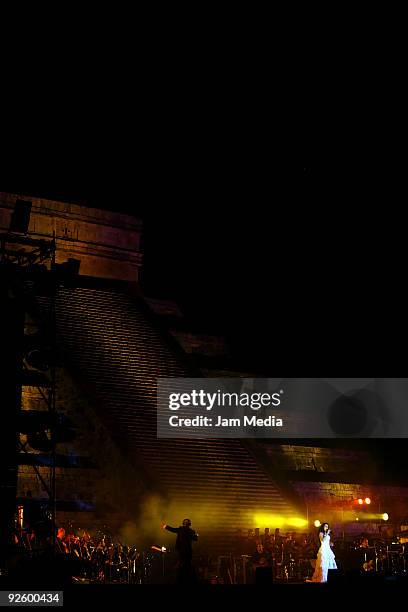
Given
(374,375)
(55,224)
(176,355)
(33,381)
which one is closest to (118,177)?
(55,224)

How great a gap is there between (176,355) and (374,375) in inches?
265

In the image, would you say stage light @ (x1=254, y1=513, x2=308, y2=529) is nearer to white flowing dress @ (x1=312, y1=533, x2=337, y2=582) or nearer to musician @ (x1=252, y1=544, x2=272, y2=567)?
musician @ (x1=252, y1=544, x2=272, y2=567)

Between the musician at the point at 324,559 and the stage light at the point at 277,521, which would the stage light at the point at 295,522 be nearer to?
the stage light at the point at 277,521

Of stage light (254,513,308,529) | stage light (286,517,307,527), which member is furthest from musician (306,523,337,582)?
stage light (286,517,307,527)

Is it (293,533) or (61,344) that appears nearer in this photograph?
(293,533)

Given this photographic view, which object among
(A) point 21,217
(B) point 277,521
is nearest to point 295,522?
(B) point 277,521

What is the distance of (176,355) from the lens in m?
25.0

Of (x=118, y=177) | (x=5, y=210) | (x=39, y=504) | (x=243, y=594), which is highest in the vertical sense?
(x=118, y=177)

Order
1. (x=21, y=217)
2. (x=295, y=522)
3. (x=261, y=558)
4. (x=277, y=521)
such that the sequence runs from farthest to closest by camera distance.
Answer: (x=21, y=217) < (x=295, y=522) < (x=277, y=521) < (x=261, y=558)

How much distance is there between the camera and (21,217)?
26516 mm

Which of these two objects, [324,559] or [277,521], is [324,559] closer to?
[324,559]

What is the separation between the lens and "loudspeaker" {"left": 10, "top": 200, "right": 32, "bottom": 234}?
86.8 feet

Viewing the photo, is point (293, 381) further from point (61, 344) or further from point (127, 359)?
point (61, 344)

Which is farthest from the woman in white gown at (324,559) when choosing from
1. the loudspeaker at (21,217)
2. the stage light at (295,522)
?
the loudspeaker at (21,217)
